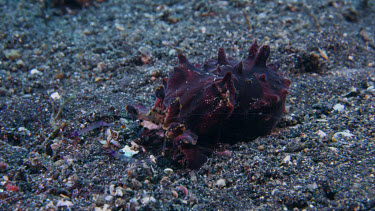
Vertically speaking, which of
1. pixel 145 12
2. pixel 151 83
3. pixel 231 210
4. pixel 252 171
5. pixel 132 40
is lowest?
pixel 231 210

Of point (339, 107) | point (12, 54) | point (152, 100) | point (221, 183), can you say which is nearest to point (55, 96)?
point (152, 100)

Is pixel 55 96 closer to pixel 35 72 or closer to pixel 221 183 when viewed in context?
pixel 35 72

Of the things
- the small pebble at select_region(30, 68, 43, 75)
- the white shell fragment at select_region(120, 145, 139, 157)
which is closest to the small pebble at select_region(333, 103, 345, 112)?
the white shell fragment at select_region(120, 145, 139, 157)

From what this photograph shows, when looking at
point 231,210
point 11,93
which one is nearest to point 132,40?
point 11,93

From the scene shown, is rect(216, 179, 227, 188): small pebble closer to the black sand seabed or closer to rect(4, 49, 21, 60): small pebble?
the black sand seabed

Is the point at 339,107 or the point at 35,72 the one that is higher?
the point at 339,107

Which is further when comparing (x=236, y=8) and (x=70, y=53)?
(x=236, y=8)

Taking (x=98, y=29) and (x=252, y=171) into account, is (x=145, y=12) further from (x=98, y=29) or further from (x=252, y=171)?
(x=252, y=171)
